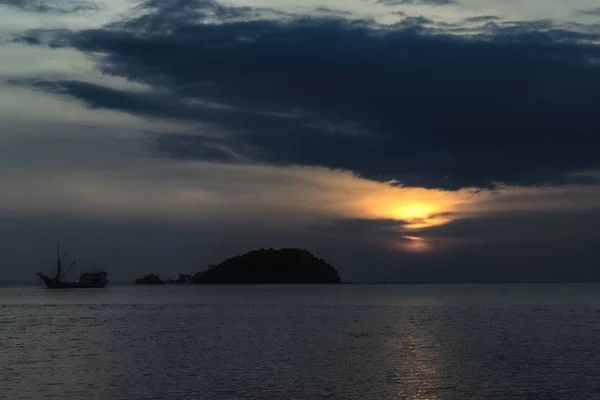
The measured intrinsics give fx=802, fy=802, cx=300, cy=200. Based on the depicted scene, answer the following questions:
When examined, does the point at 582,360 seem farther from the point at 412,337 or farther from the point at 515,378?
the point at 412,337

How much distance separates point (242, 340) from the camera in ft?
258

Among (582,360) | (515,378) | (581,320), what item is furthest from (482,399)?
(581,320)

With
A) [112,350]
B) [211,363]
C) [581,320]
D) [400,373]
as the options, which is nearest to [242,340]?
[112,350]

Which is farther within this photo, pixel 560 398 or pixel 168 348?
pixel 168 348

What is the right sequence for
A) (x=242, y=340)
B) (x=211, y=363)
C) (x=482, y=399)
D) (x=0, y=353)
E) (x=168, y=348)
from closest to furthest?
1. (x=482, y=399)
2. (x=211, y=363)
3. (x=0, y=353)
4. (x=168, y=348)
5. (x=242, y=340)

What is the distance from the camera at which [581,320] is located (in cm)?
11438

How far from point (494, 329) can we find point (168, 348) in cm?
4188

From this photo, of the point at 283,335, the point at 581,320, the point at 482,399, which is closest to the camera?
the point at 482,399

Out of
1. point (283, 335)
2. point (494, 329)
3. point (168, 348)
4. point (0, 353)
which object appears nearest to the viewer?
point (0, 353)

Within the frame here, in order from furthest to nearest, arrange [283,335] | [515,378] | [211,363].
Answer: [283,335], [211,363], [515,378]

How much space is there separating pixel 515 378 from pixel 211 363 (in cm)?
2157

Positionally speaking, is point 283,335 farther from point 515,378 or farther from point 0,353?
point 515,378

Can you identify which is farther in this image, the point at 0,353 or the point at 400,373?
the point at 0,353

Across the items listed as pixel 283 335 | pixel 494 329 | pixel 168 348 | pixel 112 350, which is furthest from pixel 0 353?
pixel 494 329
